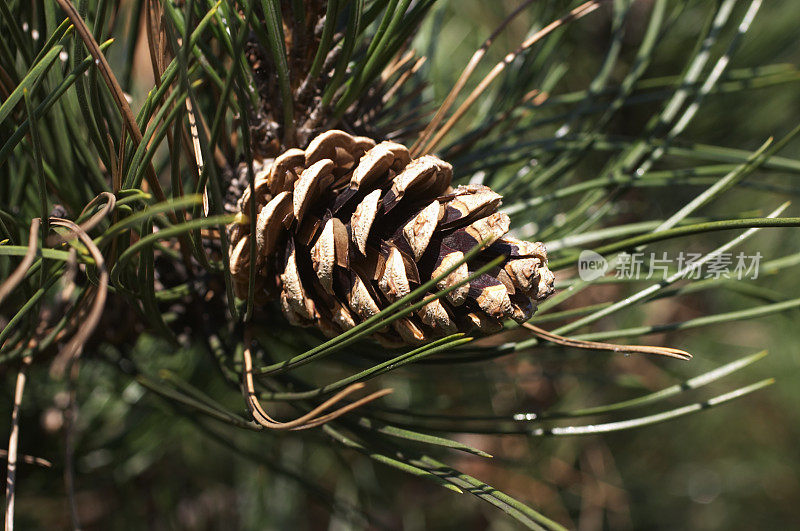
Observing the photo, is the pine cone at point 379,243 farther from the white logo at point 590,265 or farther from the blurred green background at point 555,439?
the blurred green background at point 555,439

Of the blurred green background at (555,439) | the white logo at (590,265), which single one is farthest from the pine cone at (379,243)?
the blurred green background at (555,439)

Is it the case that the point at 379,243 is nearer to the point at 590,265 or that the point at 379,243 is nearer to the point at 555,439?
the point at 590,265

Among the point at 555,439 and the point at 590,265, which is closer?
the point at 590,265

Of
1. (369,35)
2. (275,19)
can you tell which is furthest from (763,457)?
(275,19)

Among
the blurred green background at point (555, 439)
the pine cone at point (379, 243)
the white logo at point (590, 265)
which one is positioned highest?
the pine cone at point (379, 243)

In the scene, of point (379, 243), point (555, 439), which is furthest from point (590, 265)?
point (555, 439)
